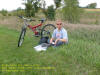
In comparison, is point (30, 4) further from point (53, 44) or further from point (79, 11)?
point (53, 44)

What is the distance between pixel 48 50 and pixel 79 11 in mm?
15713

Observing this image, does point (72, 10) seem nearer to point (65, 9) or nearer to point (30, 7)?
point (65, 9)

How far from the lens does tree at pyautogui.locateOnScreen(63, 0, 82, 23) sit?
54.9ft

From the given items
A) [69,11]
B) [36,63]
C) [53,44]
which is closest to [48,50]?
[53,44]

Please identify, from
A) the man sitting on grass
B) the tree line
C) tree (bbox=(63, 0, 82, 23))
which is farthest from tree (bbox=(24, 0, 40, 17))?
the man sitting on grass

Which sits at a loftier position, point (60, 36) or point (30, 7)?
point (30, 7)

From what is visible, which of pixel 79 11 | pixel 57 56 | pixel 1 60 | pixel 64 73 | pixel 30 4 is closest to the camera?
pixel 64 73

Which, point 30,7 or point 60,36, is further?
point 30,7

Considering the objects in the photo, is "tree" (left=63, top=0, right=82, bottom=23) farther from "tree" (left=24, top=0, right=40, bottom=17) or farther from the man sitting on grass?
the man sitting on grass

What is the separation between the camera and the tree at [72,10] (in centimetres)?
1672

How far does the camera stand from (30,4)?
54.3 feet

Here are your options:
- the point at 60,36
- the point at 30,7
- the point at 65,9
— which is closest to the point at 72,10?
the point at 65,9

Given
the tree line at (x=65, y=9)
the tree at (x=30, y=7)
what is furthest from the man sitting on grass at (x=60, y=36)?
the tree at (x=30, y=7)

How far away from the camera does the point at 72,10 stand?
17.0 meters
